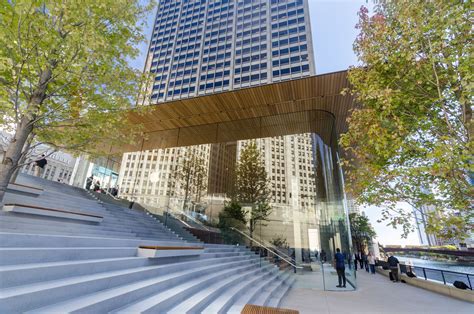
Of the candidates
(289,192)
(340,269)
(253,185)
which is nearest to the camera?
(340,269)

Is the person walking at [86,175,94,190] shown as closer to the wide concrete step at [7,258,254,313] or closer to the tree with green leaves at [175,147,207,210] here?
the tree with green leaves at [175,147,207,210]

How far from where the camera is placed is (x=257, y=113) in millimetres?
11523

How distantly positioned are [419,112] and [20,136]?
1015cm

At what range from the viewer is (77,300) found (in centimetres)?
233

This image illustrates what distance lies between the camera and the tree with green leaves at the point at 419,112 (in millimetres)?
3793

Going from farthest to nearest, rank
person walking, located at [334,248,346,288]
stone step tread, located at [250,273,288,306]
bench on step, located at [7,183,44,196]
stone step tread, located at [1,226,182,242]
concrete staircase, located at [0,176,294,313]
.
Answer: person walking, located at [334,248,346,288] < bench on step, located at [7,183,44,196] < stone step tread, located at [250,273,288,306] < stone step tread, located at [1,226,182,242] < concrete staircase, located at [0,176,294,313]

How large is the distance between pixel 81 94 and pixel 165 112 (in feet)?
18.0

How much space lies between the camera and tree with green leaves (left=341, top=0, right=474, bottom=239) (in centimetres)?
379

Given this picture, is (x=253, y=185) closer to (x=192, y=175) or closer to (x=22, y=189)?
(x=192, y=175)

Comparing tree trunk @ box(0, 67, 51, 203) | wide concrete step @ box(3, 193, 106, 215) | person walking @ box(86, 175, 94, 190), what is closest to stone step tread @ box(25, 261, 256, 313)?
tree trunk @ box(0, 67, 51, 203)

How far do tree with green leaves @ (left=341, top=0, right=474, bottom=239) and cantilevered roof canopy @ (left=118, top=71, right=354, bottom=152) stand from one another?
124 inches

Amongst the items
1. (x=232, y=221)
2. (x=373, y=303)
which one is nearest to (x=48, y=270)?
(x=373, y=303)

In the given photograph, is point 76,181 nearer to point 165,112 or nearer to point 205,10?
point 165,112

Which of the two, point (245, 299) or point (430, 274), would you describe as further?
point (430, 274)
